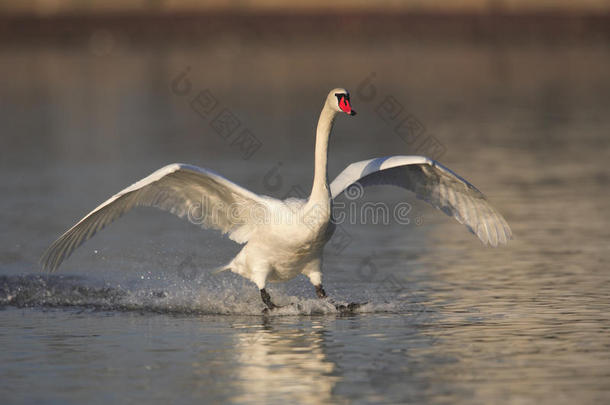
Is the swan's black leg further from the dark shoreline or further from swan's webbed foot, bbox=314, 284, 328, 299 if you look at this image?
→ the dark shoreline

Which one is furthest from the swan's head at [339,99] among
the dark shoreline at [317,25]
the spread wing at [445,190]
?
the dark shoreline at [317,25]

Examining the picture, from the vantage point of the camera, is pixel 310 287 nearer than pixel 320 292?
No

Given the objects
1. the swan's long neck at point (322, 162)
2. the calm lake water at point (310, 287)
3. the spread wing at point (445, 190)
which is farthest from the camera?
the spread wing at point (445, 190)

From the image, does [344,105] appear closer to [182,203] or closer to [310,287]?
[182,203]

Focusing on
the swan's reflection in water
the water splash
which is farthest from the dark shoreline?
the swan's reflection in water

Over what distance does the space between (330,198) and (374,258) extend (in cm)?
330

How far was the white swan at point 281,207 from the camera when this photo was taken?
1139cm

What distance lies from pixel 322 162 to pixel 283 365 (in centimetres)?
246

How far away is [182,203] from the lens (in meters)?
12.3

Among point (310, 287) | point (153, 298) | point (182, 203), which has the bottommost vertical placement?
point (153, 298)

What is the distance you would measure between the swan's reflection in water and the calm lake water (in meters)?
0.02

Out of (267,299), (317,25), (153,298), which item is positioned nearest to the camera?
(267,299)

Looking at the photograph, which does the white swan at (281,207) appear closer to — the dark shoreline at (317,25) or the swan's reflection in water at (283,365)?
the swan's reflection in water at (283,365)

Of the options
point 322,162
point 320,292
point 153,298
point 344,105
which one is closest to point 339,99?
point 344,105
